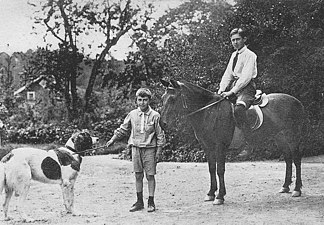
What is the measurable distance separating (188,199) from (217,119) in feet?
5.03

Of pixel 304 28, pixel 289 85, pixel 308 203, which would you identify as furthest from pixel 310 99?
pixel 308 203

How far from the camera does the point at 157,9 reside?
21344 mm

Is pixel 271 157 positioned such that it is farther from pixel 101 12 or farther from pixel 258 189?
pixel 101 12

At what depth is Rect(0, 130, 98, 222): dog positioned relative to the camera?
20.6ft

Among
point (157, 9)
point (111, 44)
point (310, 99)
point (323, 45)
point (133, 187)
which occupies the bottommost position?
point (133, 187)

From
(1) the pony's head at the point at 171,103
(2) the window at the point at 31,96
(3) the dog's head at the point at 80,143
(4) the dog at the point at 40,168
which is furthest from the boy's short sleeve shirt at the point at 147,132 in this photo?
Answer: (2) the window at the point at 31,96

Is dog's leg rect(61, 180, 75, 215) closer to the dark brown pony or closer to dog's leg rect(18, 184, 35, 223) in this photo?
dog's leg rect(18, 184, 35, 223)

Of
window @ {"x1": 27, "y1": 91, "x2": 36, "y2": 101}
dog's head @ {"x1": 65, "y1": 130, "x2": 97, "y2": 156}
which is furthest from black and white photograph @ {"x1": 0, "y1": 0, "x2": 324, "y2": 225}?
window @ {"x1": 27, "y1": 91, "x2": 36, "y2": 101}

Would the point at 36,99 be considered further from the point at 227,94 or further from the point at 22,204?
the point at 22,204

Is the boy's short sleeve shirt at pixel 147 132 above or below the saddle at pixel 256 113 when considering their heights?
below

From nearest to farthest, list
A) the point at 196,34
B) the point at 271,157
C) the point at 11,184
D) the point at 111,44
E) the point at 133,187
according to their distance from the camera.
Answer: the point at 11,184 → the point at 133,187 → the point at 271,157 → the point at 196,34 → the point at 111,44

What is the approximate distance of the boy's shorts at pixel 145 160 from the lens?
7.02 meters

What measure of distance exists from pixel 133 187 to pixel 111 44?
12567 mm

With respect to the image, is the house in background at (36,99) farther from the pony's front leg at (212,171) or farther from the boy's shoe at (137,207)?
the boy's shoe at (137,207)
